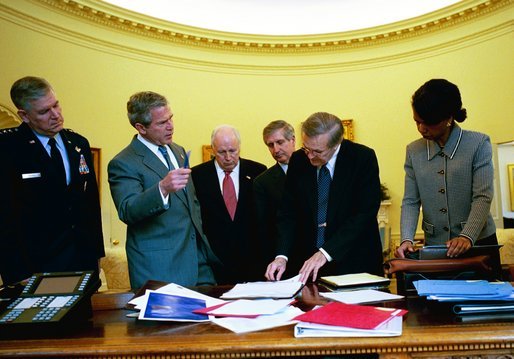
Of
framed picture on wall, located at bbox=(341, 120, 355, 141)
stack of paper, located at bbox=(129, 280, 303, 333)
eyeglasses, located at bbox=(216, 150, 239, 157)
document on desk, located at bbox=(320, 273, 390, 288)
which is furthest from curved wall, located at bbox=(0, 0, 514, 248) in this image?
document on desk, located at bbox=(320, 273, 390, 288)

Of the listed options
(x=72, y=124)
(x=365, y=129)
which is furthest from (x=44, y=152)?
(x=365, y=129)

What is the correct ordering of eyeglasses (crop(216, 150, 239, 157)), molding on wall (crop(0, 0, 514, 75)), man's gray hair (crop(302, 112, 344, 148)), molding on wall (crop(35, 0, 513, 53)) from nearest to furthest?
Answer: man's gray hair (crop(302, 112, 344, 148)) < eyeglasses (crop(216, 150, 239, 157)) < molding on wall (crop(0, 0, 514, 75)) < molding on wall (crop(35, 0, 513, 53))

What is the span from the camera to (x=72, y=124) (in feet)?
23.3

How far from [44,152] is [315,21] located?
765cm

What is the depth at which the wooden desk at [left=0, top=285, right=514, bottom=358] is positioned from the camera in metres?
1.16

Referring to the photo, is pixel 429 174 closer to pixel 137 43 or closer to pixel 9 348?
pixel 9 348

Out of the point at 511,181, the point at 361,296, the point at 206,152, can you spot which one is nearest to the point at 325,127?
the point at 361,296

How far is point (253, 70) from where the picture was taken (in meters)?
9.18

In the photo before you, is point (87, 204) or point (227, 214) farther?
point (227, 214)

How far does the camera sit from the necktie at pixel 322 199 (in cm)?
246

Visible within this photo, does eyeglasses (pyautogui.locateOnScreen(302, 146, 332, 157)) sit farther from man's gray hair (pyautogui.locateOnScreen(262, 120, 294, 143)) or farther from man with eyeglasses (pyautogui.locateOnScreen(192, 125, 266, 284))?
man's gray hair (pyautogui.locateOnScreen(262, 120, 294, 143))

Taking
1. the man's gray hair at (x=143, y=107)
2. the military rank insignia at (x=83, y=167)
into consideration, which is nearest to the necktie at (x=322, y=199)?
the man's gray hair at (x=143, y=107)

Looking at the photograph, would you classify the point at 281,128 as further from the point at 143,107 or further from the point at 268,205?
the point at 143,107

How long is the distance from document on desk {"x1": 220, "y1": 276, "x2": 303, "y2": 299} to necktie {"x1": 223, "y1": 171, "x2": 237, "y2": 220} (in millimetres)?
1140
